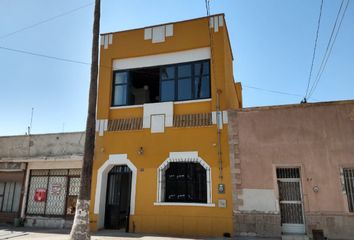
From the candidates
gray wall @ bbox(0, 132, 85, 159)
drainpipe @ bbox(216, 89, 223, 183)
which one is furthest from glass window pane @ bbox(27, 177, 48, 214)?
drainpipe @ bbox(216, 89, 223, 183)

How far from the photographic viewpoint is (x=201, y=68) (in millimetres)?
13750

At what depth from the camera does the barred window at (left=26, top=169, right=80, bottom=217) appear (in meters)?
15.4

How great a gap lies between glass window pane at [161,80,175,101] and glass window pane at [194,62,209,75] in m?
A: 1.26

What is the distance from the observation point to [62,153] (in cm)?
1619

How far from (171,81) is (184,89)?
0.79 meters

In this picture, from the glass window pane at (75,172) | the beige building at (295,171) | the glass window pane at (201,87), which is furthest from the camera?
the glass window pane at (75,172)

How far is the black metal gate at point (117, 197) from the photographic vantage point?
1366 centimetres

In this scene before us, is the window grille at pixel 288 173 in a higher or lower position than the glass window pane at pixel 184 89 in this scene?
lower

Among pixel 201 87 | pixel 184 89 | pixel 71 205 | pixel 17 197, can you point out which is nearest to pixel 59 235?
pixel 71 205

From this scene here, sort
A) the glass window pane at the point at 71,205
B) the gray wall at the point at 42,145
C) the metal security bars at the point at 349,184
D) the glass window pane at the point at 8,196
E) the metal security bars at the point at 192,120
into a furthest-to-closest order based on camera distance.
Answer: the glass window pane at the point at 8,196
the gray wall at the point at 42,145
the glass window pane at the point at 71,205
the metal security bars at the point at 192,120
the metal security bars at the point at 349,184

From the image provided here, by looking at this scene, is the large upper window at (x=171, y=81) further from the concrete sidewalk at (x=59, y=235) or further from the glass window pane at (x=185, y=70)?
the concrete sidewalk at (x=59, y=235)

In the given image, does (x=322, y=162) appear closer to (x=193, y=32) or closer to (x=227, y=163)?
(x=227, y=163)

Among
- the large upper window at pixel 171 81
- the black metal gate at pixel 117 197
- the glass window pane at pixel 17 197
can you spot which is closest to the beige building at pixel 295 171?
the large upper window at pixel 171 81

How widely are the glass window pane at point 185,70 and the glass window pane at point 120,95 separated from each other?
2845mm
